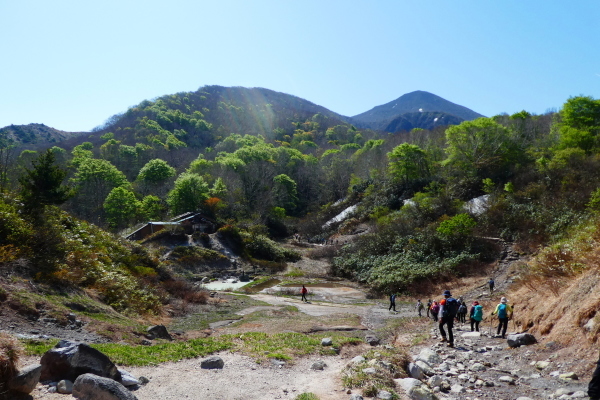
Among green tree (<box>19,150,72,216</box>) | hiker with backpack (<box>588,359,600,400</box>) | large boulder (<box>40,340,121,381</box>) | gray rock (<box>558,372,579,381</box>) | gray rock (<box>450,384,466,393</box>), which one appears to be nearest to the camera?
hiker with backpack (<box>588,359,600,400</box>)

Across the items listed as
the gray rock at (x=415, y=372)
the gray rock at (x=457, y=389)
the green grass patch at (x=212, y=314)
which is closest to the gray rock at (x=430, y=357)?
the gray rock at (x=415, y=372)

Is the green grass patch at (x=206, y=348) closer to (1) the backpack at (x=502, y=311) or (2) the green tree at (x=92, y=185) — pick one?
(1) the backpack at (x=502, y=311)

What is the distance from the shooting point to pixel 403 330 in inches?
587

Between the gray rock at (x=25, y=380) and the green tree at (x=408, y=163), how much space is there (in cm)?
5349

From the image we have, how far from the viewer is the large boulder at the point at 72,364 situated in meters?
5.82

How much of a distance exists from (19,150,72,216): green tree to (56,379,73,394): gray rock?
14.3 metres

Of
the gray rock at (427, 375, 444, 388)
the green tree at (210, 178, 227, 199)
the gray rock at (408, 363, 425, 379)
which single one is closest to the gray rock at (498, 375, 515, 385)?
the gray rock at (427, 375, 444, 388)

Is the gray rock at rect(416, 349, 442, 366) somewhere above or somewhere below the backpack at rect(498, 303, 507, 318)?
below

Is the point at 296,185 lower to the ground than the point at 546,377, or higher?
higher

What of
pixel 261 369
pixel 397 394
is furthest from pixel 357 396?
pixel 261 369

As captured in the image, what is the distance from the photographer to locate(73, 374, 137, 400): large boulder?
16.9 ft

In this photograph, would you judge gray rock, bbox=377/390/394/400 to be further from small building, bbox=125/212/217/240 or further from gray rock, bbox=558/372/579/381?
small building, bbox=125/212/217/240

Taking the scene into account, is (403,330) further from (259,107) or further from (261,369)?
(259,107)

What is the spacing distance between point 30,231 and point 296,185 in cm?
6615
